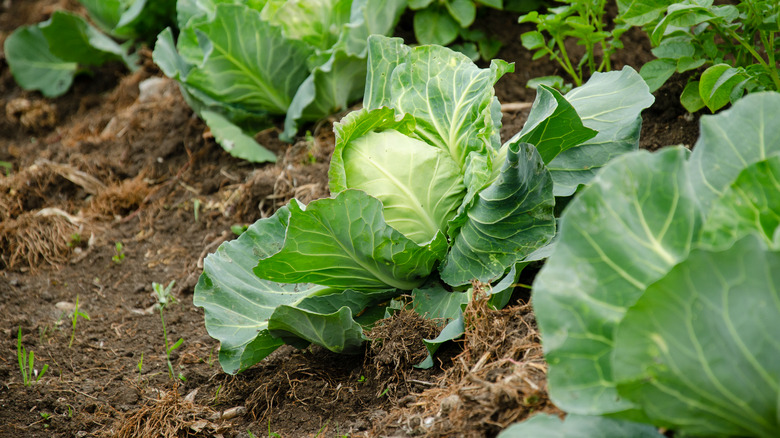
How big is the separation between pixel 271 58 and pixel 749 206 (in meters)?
3.00

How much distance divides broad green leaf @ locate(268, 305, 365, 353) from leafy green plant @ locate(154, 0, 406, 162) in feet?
5.60

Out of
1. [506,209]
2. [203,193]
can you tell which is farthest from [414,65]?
[203,193]

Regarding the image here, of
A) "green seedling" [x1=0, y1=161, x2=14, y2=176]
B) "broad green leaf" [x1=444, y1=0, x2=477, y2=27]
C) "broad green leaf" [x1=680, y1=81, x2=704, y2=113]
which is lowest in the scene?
"green seedling" [x1=0, y1=161, x2=14, y2=176]

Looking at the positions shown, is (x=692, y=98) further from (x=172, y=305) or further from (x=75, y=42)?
(x=75, y=42)

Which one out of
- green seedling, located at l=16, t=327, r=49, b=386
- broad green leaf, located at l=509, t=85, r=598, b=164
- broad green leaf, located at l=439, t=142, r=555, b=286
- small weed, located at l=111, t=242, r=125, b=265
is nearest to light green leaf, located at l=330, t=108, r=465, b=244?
broad green leaf, located at l=439, t=142, r=555, b=286

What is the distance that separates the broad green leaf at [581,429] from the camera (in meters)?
1.38

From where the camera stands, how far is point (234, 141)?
383 cm

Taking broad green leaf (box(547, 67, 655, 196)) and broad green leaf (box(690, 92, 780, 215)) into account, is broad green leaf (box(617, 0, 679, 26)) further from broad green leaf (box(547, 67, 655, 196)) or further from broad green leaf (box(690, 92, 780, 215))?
broad green leaf (box(690, 92, 780, 215))

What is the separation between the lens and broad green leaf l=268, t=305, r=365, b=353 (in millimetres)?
2191

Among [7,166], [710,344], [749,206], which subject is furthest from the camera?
[7,166]

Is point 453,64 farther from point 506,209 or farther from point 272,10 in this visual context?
point 272,10

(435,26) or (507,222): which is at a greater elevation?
(507,222)

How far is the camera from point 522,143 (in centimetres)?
208

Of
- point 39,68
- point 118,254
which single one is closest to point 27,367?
point 118,254
